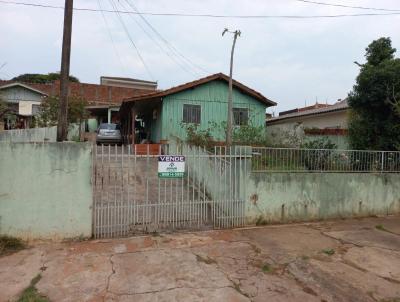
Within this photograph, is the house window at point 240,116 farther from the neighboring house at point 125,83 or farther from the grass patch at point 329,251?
the neighboring house at point 125,83

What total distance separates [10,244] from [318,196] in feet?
21.0

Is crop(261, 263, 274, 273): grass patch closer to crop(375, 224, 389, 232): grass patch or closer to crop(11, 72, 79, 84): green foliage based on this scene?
crop(375, 224, 389, 232): grass patch

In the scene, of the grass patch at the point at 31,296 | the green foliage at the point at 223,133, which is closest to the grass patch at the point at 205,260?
the grass patch at the point at 31,296

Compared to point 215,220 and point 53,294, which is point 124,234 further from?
point 53,294

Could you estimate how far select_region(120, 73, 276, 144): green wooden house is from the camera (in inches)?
681

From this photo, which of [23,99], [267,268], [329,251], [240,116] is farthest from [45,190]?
[23,99]

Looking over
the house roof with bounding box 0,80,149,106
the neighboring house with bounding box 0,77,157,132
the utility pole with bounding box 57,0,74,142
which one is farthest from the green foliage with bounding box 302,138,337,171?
the house roof with bounding box 0,80,149,106

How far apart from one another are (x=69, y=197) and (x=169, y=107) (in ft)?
37.5

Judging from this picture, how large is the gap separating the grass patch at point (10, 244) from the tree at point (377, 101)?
11.2 metres

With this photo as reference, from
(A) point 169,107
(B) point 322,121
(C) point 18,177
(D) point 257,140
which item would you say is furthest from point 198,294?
(B) point 322,121

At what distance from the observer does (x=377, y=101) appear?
12.5 m

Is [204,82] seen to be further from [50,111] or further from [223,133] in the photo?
[50,111]

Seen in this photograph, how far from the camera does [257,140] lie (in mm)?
16156

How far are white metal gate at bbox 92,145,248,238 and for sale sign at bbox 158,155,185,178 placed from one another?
0.17 metres
